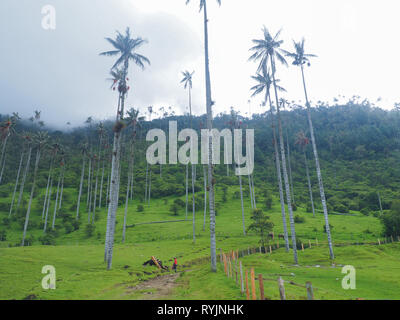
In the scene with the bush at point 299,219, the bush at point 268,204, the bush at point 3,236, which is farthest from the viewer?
the bush at point 268,204

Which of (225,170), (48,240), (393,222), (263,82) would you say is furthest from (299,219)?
(225,170)

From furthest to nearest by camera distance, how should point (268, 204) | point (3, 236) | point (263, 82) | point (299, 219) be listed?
point (268, 204) < point (299, 219) < point (3, 236) < point (263, 82)

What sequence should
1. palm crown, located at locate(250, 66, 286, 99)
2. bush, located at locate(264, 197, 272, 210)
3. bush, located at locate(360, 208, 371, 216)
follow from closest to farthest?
1. palm crown, located at locate(250, 66, 286, 99)
2. bush, located at locate(360, 208, 371, 216)
3. bush, located at locate(264, 197, 272, 210)

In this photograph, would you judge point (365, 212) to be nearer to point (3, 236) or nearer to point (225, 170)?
point (225, 170)

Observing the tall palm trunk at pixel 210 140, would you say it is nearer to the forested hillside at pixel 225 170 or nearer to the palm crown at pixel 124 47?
the palm crown at pixel 124 47

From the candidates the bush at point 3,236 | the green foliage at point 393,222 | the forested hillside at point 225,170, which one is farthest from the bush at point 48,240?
the green foliage at point 393,222

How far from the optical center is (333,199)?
72.8 meters

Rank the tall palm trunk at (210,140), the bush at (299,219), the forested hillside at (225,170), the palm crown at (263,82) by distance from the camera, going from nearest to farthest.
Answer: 1. the tall palm trunk at (210,140)
2. the palm crown at (263,82)
3. the bush at (299,219)
4. the forested hillside at (225,170)

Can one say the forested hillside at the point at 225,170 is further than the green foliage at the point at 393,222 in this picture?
Yes

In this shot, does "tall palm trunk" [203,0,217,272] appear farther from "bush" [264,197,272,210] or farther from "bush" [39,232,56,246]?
"bush" [264,197,272,210]

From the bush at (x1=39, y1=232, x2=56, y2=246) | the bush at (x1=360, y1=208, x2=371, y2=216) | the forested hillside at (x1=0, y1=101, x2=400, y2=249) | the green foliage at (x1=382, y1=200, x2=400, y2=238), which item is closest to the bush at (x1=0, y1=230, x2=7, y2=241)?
the forested hillside at (x1=0, y1=101, x2=400, y2=249)

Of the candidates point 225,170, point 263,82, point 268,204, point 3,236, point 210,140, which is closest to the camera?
point 210,140
